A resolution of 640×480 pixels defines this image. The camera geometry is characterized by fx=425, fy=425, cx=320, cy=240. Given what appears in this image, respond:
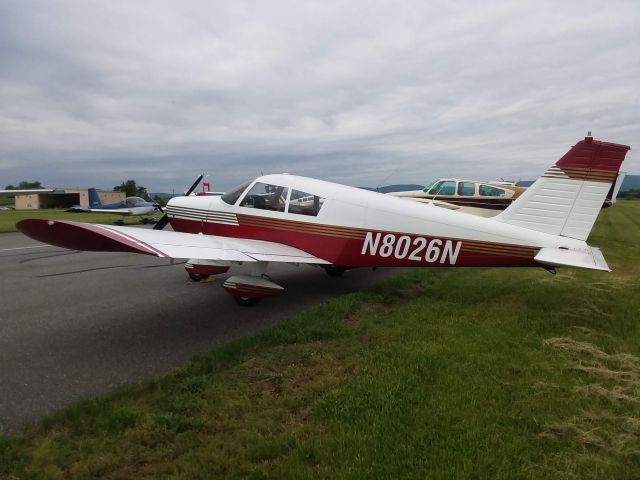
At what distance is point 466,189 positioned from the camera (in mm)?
16484

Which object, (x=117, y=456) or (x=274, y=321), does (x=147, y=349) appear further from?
(x=117, y=456)

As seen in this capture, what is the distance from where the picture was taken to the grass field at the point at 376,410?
8.82 feet

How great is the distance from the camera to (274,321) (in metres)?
6.06

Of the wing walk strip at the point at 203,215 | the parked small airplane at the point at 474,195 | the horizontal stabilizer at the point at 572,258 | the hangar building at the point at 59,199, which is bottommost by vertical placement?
the hangar building at the point at 59,199

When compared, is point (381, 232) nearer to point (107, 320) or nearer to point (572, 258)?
point (572, 258)

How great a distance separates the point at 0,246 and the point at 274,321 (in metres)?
13.0

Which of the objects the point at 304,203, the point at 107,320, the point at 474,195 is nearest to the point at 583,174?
the point at 304,203

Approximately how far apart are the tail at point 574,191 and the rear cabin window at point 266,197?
12.5ft

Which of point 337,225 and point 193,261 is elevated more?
point 337,225

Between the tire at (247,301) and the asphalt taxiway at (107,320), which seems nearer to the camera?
the asphalt taxiway at (107,320)

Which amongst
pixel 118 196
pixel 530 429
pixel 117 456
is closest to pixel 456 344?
pixel 530 429

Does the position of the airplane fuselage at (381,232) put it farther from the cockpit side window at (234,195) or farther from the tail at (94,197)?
the tail at (94,197)

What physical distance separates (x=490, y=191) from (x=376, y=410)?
580 inches

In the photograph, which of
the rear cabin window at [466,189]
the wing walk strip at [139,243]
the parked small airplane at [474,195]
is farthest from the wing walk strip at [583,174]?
the rear cabin window at [466,189]
